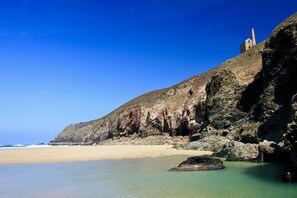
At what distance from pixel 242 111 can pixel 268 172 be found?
25447 mm

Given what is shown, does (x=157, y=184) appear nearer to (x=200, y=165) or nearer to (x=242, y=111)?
(x=200, y=165)

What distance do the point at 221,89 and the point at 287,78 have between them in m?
18.1

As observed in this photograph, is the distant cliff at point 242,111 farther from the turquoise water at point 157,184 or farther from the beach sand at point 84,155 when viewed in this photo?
the beach sand at point 84,155

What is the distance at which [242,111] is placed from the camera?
40.8m

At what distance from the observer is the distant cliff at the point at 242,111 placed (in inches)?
886

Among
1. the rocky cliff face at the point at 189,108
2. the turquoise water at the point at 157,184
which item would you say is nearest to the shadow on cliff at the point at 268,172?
the turquoise water at the point at 157,184

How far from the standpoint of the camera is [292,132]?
526 inches

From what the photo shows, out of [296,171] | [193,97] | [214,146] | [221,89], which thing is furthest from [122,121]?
[296,171]

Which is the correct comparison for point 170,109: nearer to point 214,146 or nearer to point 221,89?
point 221,89

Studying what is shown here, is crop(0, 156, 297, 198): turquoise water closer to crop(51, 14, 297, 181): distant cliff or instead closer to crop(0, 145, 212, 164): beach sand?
crop(51, 14, 297, 181): distant cliff

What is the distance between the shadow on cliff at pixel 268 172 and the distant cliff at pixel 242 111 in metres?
0.94

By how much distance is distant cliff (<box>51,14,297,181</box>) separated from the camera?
73.9 ft

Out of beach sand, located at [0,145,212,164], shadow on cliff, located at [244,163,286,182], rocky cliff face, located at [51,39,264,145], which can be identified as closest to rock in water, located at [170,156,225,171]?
shadow on cliff, located at [244,163,286,182]

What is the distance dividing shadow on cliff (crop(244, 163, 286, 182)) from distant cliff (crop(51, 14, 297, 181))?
0.94m
